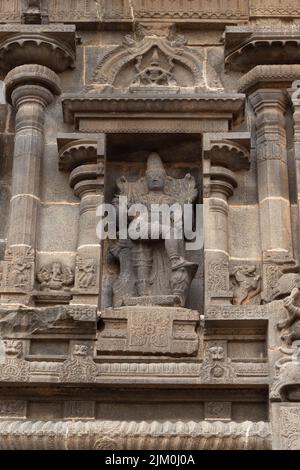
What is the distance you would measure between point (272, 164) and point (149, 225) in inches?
59.3

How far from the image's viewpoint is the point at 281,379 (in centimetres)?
989

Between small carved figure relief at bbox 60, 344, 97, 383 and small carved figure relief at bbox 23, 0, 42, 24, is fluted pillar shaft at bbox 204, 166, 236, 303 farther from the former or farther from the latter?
small carved figure relief at bbox 23, 0, 42, 24

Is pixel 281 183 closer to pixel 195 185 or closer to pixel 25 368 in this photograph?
pixel 195 185

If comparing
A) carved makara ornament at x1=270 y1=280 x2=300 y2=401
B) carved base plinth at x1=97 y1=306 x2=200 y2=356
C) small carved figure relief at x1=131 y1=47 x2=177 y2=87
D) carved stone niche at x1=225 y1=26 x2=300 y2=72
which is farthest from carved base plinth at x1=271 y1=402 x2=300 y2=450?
carved stone niche at x1=225 y1=26 x2=300 y2=72

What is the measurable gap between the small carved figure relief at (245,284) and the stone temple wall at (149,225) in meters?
0.02

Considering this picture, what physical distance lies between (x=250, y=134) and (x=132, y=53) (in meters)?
1.74

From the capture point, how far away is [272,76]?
12.0 meters

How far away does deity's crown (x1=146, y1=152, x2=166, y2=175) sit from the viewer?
463 inches

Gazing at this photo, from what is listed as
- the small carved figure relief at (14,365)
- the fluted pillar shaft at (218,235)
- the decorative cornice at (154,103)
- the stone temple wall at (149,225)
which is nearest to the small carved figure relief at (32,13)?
the stone temple wall at (149,225)

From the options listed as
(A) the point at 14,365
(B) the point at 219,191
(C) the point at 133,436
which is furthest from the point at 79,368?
(B) the point at 219,191

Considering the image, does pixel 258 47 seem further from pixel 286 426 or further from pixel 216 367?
pixel 286 426

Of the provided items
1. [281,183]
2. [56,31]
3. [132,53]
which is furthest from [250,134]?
[56,31]

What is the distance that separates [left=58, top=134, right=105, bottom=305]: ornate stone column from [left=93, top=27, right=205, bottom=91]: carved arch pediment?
0.93 meters

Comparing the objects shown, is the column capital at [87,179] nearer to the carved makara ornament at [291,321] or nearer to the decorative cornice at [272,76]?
the decorative cornice at [272,76]
